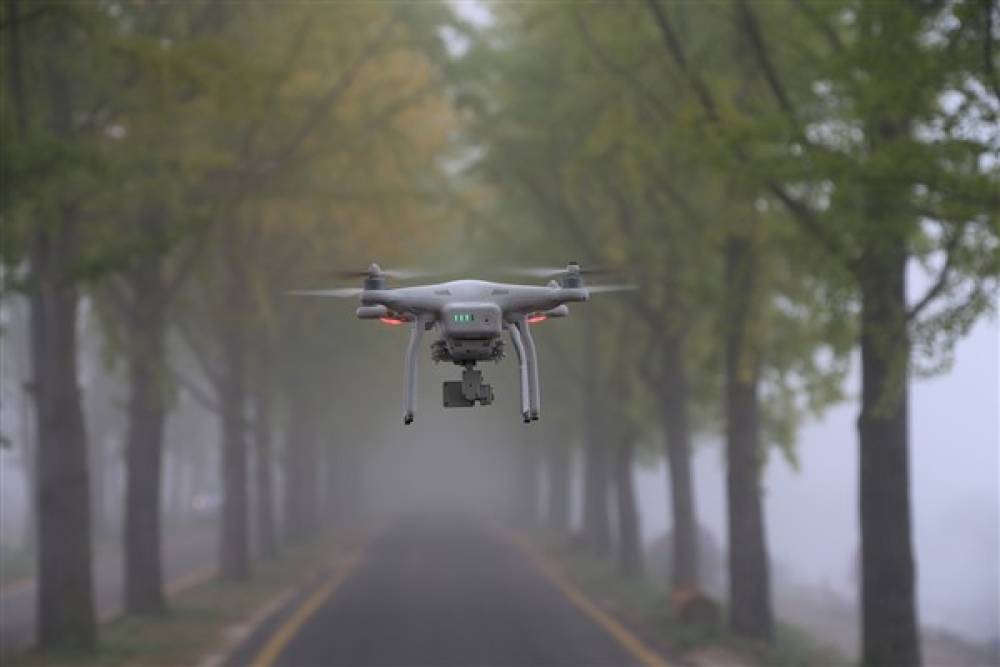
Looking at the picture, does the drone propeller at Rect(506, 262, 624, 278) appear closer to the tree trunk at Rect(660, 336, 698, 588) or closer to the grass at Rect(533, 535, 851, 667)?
the grass at Rect(533, 535, 851, 667)

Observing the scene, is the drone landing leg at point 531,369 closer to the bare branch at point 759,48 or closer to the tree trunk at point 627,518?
the bare branch at point 759,48

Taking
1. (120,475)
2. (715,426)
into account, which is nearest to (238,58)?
(715,426)

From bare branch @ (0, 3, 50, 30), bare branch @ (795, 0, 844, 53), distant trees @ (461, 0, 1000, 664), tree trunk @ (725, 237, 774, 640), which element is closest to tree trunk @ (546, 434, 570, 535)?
distant trees @ (461, 0, 1000, 664)

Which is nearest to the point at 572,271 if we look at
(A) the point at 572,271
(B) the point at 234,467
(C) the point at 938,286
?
(A) the point at 572,271


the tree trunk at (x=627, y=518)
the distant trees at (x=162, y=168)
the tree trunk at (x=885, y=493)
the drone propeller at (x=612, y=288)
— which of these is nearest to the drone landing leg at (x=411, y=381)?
the drone propeller at (x=612, y=288)

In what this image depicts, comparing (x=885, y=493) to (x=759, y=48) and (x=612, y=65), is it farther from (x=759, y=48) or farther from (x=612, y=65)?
(x=612, y=65)
